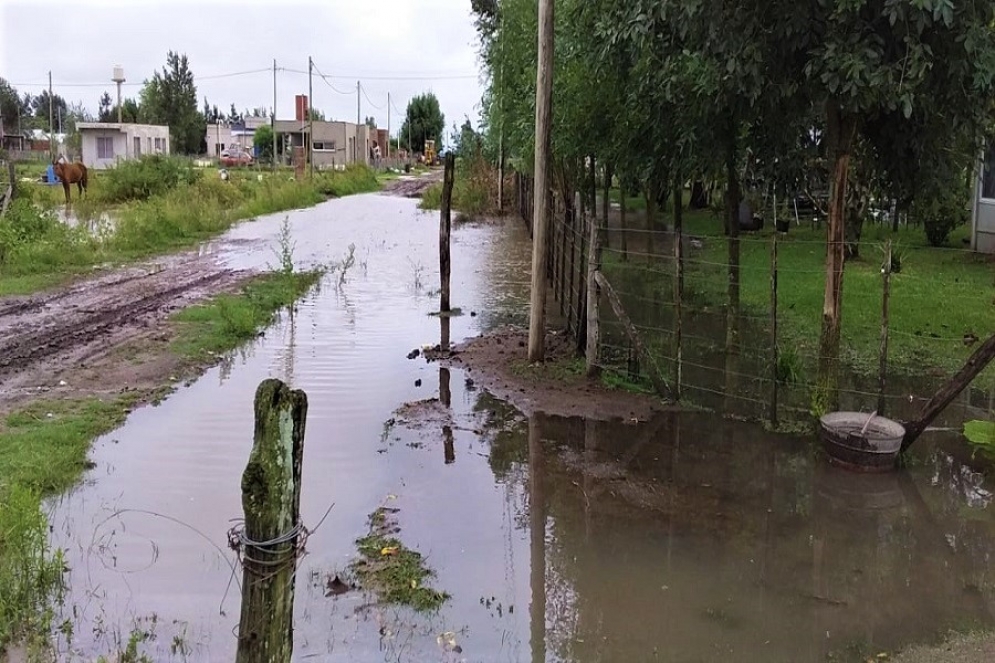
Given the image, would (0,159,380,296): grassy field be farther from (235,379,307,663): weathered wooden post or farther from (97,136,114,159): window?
(97,136,114,159): window

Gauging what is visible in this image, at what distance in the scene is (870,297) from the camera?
14055 mm

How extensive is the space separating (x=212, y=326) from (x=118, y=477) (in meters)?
5.73

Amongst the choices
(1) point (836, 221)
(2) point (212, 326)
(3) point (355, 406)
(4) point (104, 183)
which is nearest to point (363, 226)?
(4) point (104, 183)

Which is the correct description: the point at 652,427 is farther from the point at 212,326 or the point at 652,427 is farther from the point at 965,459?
the point at 212,326

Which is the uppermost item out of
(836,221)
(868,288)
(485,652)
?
(836,221)

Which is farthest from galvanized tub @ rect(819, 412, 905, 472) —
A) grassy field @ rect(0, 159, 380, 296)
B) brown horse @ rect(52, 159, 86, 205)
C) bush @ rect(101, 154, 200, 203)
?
brown horse @ rect(52, 159, 86, 205)

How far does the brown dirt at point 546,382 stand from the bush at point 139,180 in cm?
2448

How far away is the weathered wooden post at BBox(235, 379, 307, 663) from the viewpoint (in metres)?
3.17

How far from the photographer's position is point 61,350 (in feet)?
35.6

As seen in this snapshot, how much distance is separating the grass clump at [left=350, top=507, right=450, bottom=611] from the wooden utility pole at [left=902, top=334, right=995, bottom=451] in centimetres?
418

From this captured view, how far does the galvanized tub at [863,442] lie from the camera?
23.8 ft

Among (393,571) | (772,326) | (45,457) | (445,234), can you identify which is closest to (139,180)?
(445,234)

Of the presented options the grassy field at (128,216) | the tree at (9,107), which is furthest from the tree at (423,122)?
the grassy field at (128,216)

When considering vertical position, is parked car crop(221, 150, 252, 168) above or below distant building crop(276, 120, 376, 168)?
below
